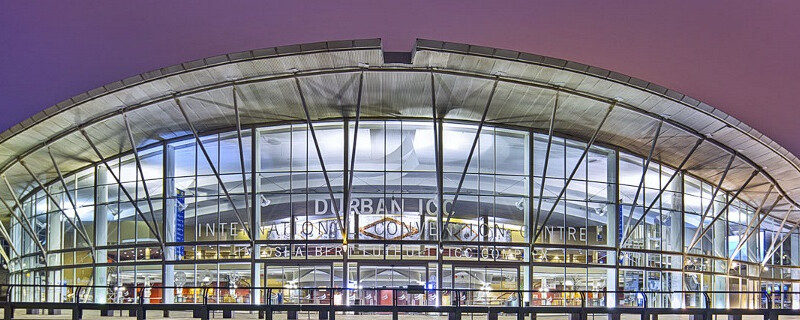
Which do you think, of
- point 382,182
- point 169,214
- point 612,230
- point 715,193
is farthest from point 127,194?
point 715,193

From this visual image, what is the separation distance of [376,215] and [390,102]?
5036 mm

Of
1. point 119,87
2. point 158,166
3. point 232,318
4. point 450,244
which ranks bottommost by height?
point 232,318

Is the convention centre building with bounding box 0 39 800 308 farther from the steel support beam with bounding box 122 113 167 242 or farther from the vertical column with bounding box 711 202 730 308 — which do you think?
the vertical column with bounding box 711 202 730 308

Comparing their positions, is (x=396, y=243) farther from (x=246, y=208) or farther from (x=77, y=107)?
(x=77, y=107)

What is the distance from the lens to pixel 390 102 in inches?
1302

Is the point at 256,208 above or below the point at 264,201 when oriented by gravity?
below

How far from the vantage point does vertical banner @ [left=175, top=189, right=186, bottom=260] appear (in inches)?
1411

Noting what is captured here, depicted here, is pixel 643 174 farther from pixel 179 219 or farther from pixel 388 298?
pixel 179 219

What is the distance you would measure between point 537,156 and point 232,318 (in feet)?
51.8

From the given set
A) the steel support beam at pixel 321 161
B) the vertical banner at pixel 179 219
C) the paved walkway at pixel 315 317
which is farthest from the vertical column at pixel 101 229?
the steel support beam at pixel 321 161

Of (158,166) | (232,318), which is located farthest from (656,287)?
(158,166)

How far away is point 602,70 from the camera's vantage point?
1152 inches

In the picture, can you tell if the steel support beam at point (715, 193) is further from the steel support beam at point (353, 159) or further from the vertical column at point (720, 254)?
the steel support beam at point (353, 159)

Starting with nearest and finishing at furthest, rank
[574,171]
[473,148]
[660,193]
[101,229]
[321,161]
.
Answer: [321,161] → [473,148] → [574,171] → [660,193] → [101,229]
